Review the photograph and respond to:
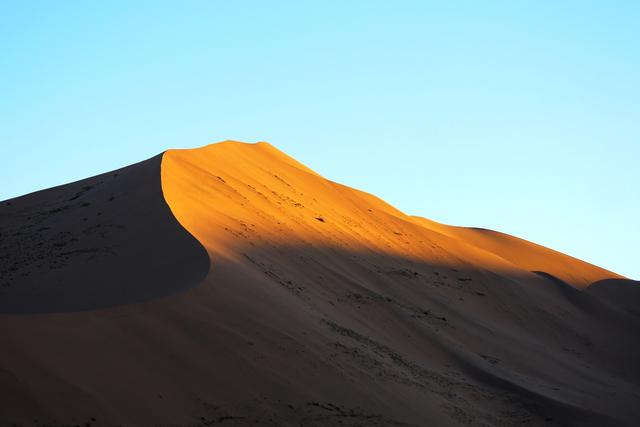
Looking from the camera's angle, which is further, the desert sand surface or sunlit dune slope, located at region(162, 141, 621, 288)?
sunlit dune slope, located at region(162, 141, 621, 288)

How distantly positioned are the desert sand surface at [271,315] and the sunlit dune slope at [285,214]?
0.08 metres

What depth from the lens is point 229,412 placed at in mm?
11711

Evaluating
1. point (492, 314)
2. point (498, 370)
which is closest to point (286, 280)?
point (498, 370)

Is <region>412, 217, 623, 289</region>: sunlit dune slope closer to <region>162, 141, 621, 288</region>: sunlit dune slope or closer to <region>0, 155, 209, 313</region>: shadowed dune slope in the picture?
<region>162, 141, 621, 288</region>: sunlit dune slope

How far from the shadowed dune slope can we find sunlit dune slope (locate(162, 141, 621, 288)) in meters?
0.50

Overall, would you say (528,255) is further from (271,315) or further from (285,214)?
(271,315)

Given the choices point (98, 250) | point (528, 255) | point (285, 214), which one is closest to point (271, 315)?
point (98, 250)

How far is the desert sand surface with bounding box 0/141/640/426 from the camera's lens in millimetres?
11531

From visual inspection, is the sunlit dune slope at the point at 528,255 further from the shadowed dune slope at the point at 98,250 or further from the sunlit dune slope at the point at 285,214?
the shadowed dune slope at the point at 98,250

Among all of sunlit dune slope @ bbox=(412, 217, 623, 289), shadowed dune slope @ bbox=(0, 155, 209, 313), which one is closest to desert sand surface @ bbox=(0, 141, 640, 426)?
shadowed dune slope @ bbox=(0, 155, 209, 313)

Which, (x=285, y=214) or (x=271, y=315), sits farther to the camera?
(x=285, y=214)

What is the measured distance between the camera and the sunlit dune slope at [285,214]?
1866cm

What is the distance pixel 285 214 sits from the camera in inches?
860

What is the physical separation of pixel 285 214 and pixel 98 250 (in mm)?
6251
